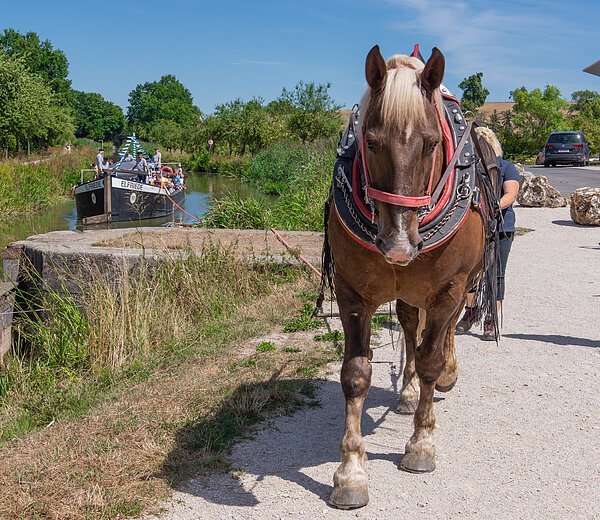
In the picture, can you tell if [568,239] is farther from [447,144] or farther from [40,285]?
[447,144]

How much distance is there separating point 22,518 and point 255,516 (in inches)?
45.0

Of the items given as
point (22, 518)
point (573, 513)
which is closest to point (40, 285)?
point (22, 518)

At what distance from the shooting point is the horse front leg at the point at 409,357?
499 cm

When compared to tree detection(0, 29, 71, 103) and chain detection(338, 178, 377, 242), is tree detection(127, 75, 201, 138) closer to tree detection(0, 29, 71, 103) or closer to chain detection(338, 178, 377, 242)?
tree detection(0, 29, 71, 103)

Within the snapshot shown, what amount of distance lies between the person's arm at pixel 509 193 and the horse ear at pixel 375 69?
3.44 meters

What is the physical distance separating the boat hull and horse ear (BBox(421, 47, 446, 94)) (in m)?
24.7

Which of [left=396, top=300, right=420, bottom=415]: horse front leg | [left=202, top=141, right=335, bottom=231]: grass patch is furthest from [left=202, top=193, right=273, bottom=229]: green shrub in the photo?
[left=396, top=300, right=420, bottom=415]: horse front leg

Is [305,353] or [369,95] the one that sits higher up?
[369,95]

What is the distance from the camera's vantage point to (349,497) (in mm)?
3682

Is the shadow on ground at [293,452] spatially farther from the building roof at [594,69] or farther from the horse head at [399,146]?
the building roof at [594,69]

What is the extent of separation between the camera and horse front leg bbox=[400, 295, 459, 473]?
13.4 ft

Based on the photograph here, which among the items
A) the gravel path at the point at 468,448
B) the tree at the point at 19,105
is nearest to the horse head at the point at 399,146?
the gravel path at the point at 468,448

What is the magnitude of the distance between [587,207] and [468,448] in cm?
1210

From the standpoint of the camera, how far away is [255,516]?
3588mm
